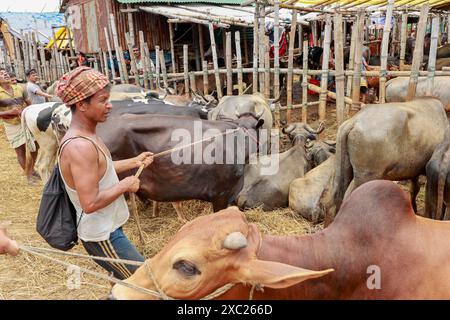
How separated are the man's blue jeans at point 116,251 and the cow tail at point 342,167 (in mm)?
2666

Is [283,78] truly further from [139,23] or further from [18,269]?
[18,269]

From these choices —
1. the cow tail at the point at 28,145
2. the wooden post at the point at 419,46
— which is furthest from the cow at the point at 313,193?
the cow tail at the point at 28,145

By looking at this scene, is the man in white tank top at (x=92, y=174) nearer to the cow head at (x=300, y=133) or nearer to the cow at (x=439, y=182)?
the cow at (x=439, y=182)

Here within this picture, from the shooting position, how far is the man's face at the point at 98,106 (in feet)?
8.21

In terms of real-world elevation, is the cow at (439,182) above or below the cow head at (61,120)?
below

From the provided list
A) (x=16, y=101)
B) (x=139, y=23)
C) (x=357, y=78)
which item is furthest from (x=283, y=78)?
(x=16, y=101)

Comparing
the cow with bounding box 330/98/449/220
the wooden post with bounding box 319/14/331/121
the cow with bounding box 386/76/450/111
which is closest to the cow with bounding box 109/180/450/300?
the cow with bounding box 330/98/449/220

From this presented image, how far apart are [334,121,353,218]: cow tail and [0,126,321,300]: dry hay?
62cm

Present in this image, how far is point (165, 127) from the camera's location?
479 cm

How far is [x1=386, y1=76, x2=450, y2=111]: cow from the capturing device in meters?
7.04

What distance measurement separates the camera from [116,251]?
9.03 feet

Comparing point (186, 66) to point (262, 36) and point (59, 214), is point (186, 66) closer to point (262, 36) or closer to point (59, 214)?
point (262, 36)
